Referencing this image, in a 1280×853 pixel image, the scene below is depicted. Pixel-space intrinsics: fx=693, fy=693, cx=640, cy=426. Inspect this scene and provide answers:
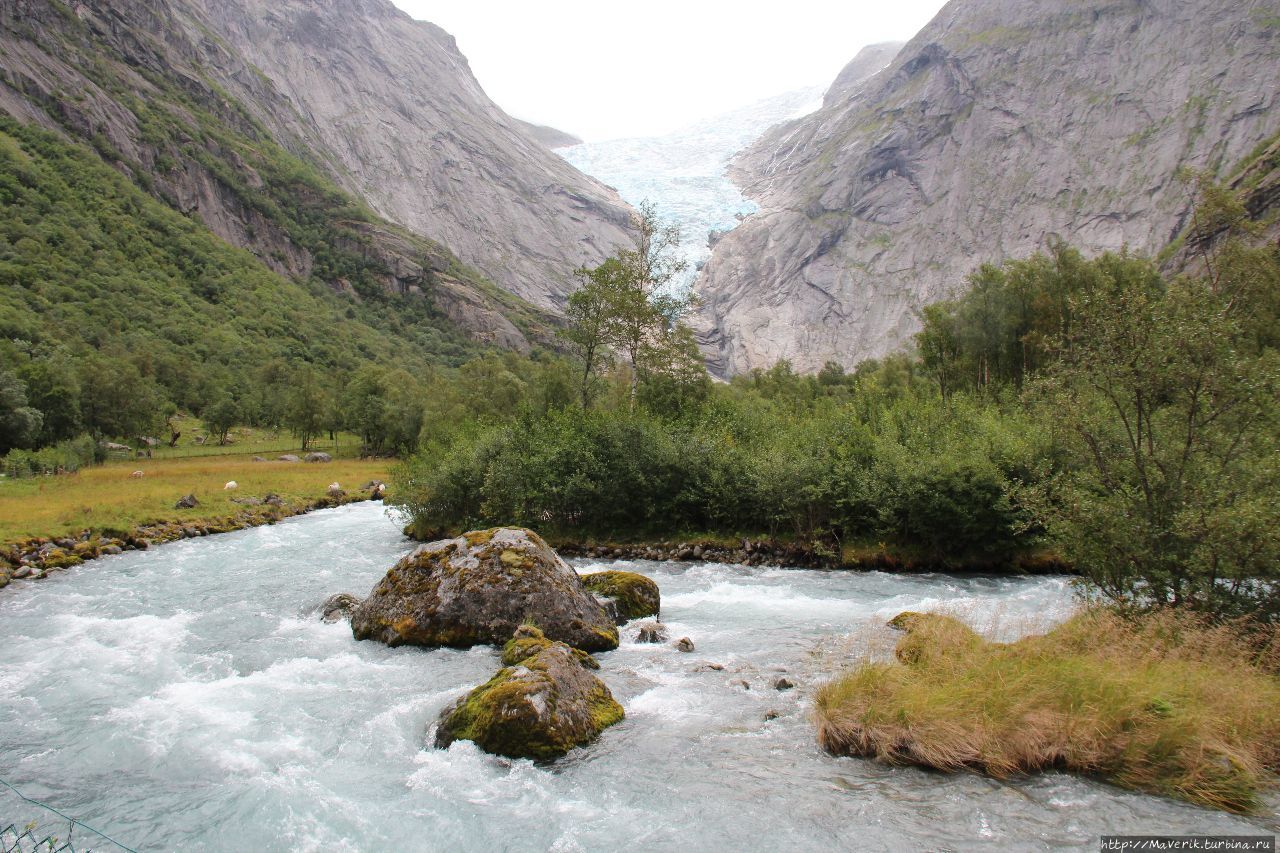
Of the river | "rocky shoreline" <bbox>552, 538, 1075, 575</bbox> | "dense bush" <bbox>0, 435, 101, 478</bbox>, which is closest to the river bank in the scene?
"dense bush" <bbox>0, 435, 101, 478</bbox>

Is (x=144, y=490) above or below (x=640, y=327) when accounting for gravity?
below

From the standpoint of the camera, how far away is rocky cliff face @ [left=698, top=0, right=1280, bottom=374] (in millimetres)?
124688

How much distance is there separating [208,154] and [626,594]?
19117cm

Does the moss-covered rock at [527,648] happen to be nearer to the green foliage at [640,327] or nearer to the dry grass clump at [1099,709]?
the dry grass clump at [1099,709]

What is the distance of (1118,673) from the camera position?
9.41m

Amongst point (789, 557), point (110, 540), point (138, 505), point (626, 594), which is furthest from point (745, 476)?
point (138, 505)

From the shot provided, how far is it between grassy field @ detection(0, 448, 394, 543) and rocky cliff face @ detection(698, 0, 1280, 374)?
113 m

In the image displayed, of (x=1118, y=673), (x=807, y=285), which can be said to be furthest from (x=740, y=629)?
(x=807, y=285)

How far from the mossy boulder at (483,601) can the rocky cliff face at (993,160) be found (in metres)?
129

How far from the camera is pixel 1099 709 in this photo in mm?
8789

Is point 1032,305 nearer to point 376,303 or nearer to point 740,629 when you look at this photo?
point 740,629

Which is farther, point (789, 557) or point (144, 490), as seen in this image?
point (144, 490)

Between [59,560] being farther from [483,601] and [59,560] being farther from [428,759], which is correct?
[428,759]

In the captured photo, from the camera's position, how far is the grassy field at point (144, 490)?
28562 millimetres
